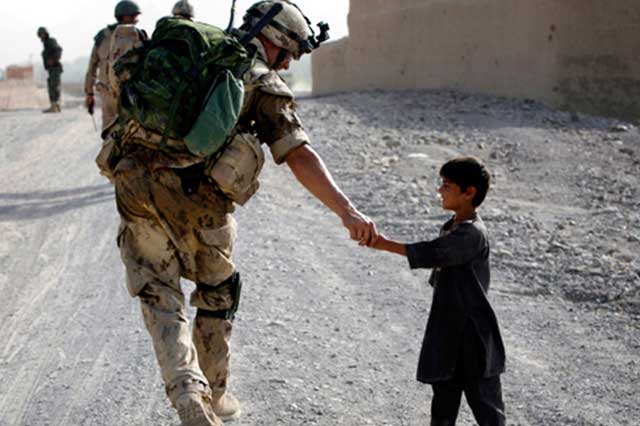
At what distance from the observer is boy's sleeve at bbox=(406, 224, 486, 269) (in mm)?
3582

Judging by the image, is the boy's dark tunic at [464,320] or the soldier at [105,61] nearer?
the boy's dark tunic at [464,320]

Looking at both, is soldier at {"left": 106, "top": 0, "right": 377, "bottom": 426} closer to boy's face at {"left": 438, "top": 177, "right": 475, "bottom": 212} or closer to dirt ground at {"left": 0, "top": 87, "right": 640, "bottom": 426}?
boy's face at {"left": 438, "top": 177, "right": 475, "bottom": 212}

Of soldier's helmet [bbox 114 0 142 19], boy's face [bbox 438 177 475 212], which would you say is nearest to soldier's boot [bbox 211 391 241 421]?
boy's face [bbox 438 177 475 212]

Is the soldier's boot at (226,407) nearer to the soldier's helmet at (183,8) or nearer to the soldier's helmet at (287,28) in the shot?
the soldier's helmet at (287,28)

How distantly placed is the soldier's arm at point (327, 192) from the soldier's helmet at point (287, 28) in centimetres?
41

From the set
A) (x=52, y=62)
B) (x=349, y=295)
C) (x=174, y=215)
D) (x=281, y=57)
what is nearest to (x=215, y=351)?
(x=174, y=215)

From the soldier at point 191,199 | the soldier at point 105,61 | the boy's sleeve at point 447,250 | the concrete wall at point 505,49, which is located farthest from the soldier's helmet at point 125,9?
the concrete wall at point 505,49

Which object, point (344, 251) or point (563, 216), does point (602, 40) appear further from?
point (344, 251)

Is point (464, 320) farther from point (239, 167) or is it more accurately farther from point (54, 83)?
point (54, 83)

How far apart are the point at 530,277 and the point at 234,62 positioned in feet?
13.5

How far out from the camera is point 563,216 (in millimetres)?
9406

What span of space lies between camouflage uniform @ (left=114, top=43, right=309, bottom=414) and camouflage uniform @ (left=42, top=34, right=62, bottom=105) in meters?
18.3

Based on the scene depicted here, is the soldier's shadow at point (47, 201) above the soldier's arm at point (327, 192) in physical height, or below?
below

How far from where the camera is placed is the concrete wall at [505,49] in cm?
1498
